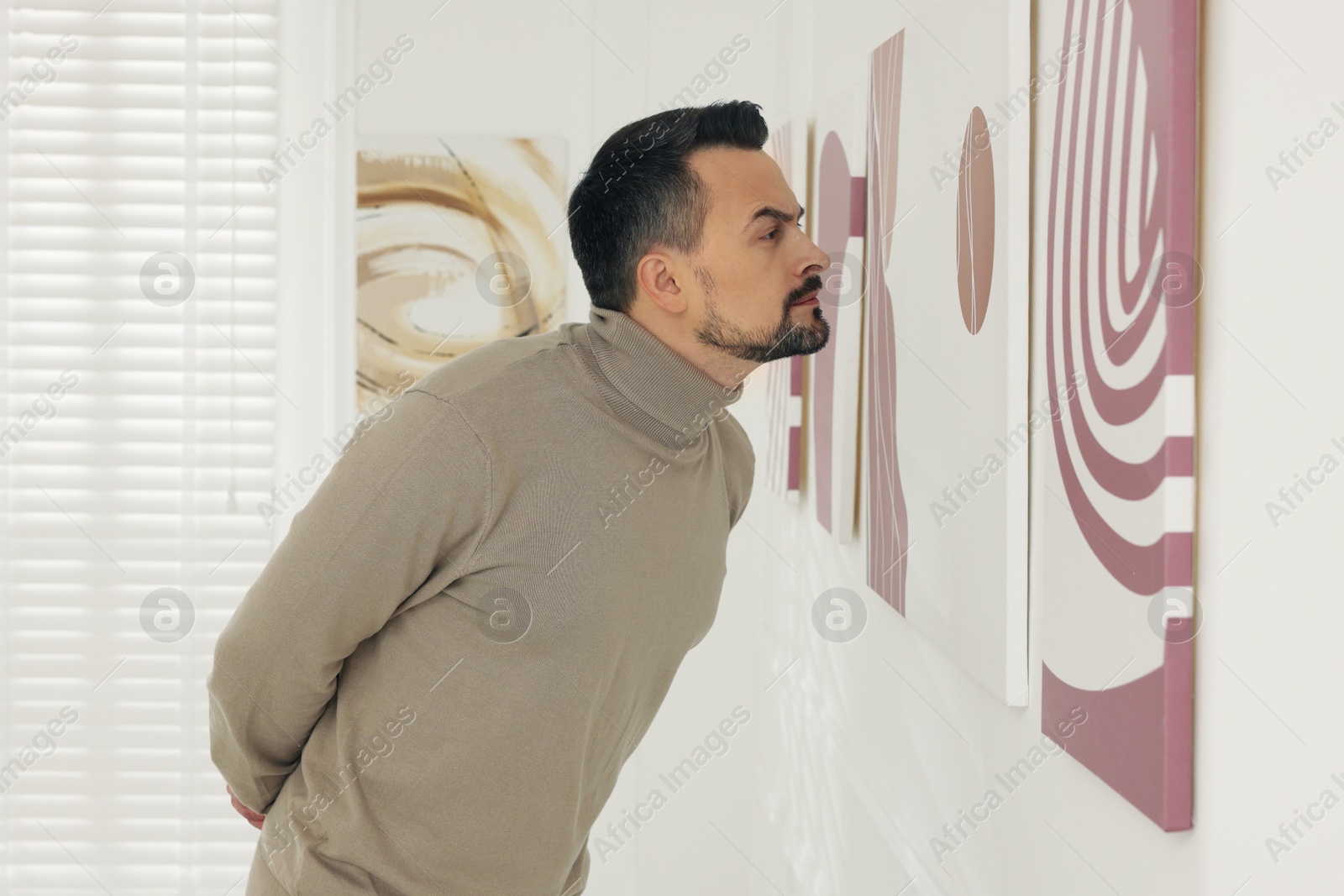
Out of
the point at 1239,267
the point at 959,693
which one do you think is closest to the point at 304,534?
the point at 959,693

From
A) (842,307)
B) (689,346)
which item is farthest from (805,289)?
(842,307)

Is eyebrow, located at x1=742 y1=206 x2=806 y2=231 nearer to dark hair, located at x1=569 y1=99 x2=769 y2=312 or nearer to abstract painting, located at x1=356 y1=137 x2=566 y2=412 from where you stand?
dark hair, located at x1=569 y1=99 x2=769 y2=312

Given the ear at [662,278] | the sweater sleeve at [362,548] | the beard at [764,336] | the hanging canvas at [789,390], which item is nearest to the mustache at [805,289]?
the beard at [764,336]

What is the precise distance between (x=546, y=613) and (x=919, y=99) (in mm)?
759

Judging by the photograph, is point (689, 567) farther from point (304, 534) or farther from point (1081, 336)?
point (1081, 336)

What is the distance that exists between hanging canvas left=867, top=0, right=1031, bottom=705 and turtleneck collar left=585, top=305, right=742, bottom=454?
29 centimetres

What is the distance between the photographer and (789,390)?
7.03 feet

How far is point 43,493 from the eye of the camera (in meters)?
2.49

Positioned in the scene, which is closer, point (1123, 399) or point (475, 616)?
point (1123, 399)

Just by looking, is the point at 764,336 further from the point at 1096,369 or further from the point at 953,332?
the point at 1096,369

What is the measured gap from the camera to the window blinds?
8.04 feet

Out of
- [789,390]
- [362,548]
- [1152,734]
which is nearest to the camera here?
[1152,734]

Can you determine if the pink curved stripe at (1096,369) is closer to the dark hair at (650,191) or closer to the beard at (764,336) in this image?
the beard at (764,336)

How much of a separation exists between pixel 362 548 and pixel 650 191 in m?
0.53
